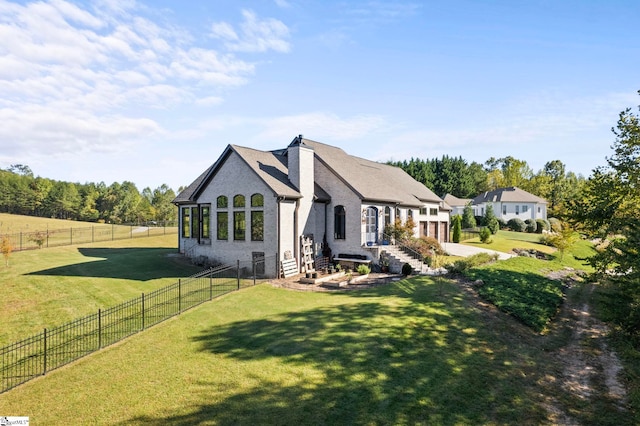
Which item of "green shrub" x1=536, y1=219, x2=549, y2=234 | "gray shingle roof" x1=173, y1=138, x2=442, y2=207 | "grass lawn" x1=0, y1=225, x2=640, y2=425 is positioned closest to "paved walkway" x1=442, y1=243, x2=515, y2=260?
"gray shingle roof" x1=173, y1=138, x2=442, y2=207

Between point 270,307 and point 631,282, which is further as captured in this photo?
point 270,307

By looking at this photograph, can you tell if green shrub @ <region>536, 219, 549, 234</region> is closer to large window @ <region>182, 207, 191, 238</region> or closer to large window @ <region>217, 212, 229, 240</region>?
large window @ <region>217, 212, 229, 240</region>

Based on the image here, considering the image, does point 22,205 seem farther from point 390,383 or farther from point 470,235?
point 390,383

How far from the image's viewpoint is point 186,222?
30.5 m

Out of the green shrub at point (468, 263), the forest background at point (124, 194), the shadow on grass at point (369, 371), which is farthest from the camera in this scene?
the forest background at point (124, 194)

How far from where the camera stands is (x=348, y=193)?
27016 millimetres

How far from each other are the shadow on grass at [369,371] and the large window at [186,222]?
17.3m

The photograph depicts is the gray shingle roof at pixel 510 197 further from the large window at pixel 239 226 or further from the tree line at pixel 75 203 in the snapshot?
the tree line at pixel 75 203

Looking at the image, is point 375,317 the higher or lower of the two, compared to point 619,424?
higher

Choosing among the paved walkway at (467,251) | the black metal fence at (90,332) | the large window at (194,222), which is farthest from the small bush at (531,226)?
the black metal fence at (90,332)

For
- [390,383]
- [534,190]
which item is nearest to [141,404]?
[390,383]

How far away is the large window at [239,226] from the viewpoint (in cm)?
2469

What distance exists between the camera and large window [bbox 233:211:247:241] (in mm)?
24688

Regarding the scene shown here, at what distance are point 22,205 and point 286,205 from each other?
4143 inches
